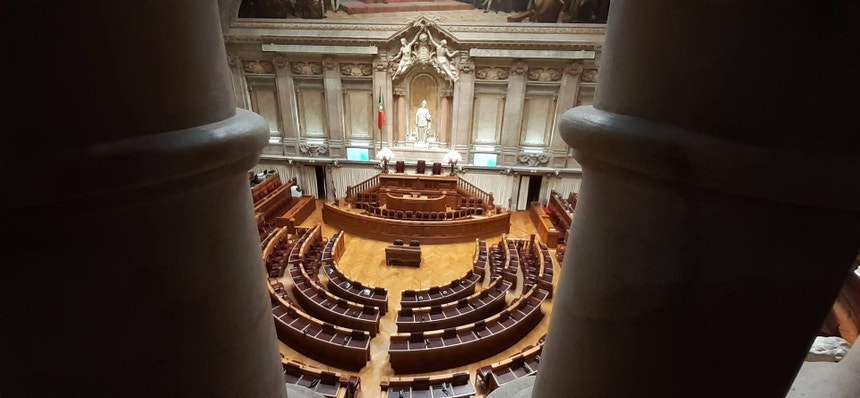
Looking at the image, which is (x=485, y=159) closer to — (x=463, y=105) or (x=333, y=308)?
(x=463, y=105)

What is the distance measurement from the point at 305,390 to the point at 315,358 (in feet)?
15.3

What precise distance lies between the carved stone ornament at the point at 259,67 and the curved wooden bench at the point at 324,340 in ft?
33.1

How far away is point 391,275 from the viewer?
337 inches

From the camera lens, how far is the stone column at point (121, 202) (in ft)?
1.94

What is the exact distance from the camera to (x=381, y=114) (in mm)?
12547

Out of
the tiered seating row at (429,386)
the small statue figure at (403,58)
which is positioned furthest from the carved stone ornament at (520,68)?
the tiered seating row at (429,386)

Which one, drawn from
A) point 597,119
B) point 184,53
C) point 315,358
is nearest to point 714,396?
point 597,119

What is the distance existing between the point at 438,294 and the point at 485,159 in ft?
24.0

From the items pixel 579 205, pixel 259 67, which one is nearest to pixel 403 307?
pixel 579 205

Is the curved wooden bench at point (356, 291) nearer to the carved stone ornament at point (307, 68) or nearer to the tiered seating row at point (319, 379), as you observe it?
the tiered seating row at point (319, 379)

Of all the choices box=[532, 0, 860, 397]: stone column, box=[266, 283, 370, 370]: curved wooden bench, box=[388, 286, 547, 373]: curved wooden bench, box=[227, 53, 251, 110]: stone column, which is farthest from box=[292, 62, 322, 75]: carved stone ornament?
box=[532, 0, 860, 397]: stone column

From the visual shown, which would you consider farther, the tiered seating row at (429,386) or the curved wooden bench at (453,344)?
the curved wooden bench at (453,344)

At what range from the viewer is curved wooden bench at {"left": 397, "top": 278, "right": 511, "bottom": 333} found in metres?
6.04

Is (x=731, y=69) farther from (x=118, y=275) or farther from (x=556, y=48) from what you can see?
(x=556, y=48)
